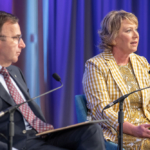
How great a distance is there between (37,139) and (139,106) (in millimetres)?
972

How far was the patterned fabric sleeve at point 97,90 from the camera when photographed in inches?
83.9

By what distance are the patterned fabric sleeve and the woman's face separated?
266 millimetres

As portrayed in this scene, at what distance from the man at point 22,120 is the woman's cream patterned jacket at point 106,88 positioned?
500mm

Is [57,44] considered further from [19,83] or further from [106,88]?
[19,83]

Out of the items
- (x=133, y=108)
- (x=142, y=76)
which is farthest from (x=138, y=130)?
(x=142, y=76)

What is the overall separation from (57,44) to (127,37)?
0.91 meters

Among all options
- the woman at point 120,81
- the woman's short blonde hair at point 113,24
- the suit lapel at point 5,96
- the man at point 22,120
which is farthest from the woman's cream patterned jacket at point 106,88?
the suit lapel at point 5,96

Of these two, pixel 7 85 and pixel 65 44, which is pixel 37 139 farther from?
pixel 65 44

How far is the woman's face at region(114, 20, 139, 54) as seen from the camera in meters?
2.37

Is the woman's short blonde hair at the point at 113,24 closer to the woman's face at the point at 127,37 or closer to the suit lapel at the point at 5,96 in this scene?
the woman's face at the point at 127,37

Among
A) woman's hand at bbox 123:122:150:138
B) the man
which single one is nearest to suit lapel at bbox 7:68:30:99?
the man

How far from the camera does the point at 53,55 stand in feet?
9.78

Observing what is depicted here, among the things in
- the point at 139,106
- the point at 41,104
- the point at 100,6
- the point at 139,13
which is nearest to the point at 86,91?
the point at 139,106

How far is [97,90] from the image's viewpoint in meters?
2.18
